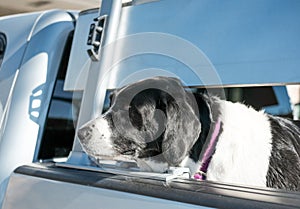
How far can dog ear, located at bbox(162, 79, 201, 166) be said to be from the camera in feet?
5.15

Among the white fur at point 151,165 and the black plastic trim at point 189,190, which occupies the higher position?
the white fur at point 151,165

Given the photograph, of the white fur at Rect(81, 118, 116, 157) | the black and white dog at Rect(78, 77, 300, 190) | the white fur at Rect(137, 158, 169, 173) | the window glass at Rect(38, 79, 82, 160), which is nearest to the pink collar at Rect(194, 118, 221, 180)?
the black and white dog at Rect(78, 77, 300, 190)

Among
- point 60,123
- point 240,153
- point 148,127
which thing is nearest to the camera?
point 240,153

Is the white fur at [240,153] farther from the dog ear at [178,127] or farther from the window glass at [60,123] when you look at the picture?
the window glass at [60,123]

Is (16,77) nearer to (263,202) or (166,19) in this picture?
(166,19)

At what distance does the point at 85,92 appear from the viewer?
1.64 m

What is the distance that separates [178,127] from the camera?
5.19 ft

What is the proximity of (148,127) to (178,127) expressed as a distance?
135 mm

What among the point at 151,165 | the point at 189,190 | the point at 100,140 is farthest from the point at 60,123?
the point at 189,190

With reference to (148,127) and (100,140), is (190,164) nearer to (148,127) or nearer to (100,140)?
(148,127)

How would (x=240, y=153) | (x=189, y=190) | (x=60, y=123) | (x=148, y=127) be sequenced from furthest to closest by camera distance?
1. (x=60, y=123)
2. (x=148, y=127)
3. (x=240, y=153)
4. (x=189, y=190)

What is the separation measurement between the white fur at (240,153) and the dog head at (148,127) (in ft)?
0.38

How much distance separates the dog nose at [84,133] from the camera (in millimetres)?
1569

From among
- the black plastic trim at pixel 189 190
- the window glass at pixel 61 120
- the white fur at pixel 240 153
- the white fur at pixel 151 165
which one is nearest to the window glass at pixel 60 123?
the window glass at pixel 61 120
